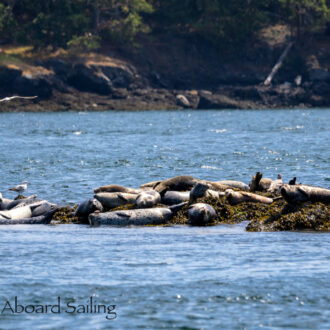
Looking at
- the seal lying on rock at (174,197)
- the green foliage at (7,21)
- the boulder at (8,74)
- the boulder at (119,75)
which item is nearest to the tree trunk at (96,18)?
the boulder at (119,75)

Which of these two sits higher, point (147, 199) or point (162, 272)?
point (162, 272)

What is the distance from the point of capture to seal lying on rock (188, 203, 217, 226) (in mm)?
21047

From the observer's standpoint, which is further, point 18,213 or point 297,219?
point 18,213

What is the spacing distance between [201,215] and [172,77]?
104m

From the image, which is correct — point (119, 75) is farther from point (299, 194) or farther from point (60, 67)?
point (299, 194)

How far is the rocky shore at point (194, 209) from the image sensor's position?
65.9ft

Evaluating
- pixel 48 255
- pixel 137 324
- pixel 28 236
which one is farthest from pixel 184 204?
pixel 137 324

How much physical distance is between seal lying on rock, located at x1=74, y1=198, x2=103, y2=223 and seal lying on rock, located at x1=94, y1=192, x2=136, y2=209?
343 mm

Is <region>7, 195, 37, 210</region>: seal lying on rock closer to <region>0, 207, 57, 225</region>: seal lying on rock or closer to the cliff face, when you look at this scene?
<region>0, 207, 57, 225</region>: seal lying on rock

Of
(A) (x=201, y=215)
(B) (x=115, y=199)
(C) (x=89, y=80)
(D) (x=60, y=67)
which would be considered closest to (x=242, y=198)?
(A) (x=201, y=215)

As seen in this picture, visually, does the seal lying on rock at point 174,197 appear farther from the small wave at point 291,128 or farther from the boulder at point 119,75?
the boulder at point 119,75

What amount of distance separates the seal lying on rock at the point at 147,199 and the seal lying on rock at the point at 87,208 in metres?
1.11

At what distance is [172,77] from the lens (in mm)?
124000

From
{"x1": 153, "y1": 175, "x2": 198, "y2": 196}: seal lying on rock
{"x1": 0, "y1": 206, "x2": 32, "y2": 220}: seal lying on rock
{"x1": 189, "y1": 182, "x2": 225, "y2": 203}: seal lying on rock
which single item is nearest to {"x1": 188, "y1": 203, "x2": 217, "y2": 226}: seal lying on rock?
{"x1": 189, "y1": 182, "x2": 225, "y2": 203}: seal lying on rock
